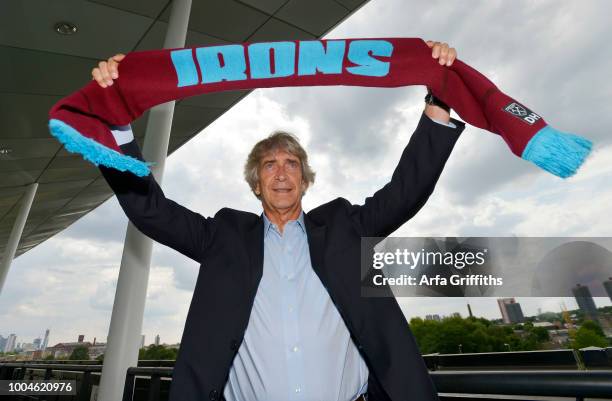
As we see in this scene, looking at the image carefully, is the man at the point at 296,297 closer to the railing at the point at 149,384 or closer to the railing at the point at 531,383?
the railing at the point at 531,383

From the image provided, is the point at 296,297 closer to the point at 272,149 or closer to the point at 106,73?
the point at 272,149

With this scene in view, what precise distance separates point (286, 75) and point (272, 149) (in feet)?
1.02

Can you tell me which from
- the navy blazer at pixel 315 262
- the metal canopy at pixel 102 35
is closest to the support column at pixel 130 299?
the metal canopy at pixel 102 35

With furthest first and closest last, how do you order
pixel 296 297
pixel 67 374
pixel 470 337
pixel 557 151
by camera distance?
pixel 470 337 → pixel 67 374 → pixel 296 297 → pixel 557 151

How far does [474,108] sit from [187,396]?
48.3 inches

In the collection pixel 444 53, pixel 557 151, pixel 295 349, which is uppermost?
pixel 444 53

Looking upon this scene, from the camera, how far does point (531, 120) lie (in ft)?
3.42

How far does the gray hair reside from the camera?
4.94 ft

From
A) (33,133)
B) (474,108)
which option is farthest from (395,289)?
(33,133)

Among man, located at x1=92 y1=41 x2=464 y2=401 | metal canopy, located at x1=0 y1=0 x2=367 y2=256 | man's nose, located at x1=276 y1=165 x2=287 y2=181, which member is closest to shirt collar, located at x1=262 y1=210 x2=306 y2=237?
man, located at x1=92 y1=41 x2=464 y2=401

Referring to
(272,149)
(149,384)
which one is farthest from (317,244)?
(149,384)

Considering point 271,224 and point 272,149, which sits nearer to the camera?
point 271,224

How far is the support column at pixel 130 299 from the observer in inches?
101

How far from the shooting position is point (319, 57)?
1315 mm
